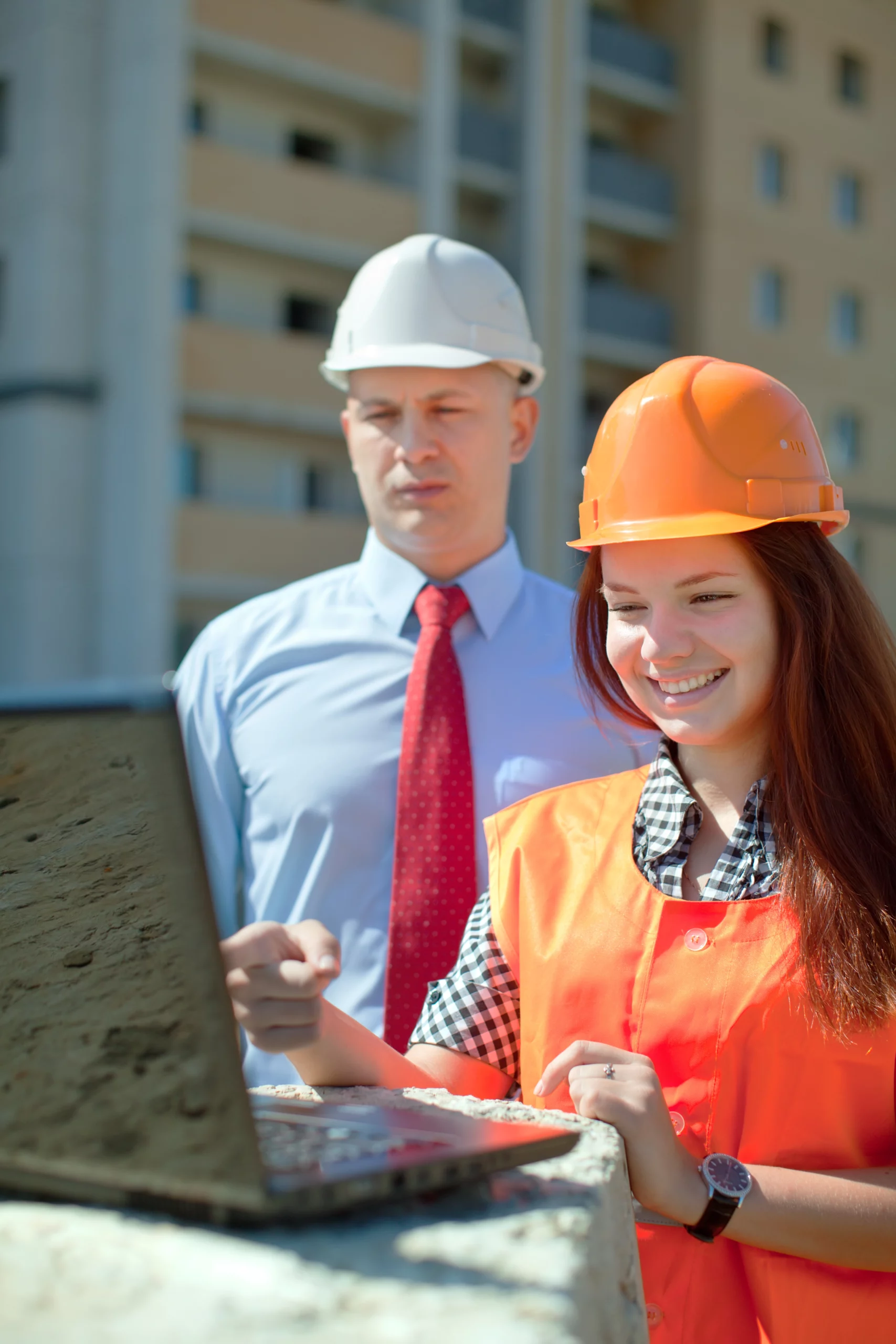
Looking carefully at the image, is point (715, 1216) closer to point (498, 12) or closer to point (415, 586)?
point (415, 586)

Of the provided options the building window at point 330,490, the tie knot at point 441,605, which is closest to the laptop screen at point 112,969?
the tie knot at point 441,605

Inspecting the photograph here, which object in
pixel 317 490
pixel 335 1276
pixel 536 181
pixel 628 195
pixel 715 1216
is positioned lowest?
pixel 715 1216

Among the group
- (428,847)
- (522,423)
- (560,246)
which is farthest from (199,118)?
(428,847)

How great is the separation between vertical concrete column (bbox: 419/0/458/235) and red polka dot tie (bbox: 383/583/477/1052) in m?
17.1

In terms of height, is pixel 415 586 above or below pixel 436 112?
below

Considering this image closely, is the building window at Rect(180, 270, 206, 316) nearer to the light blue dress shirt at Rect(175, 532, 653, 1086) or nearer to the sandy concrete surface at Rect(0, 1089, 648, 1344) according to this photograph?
the light blue dress shirt at Rect(175, 532, 653, 1086)

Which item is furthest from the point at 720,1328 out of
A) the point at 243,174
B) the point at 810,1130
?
the point at 243,174

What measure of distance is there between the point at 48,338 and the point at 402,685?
15109 millimetres

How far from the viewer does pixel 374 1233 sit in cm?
91

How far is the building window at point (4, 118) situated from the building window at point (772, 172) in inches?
514

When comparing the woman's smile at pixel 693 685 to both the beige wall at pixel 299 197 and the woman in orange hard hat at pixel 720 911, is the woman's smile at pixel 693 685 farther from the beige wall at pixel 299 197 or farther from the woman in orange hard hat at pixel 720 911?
the beige wall at pixel 299 197

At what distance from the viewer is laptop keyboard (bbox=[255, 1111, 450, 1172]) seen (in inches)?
38.1

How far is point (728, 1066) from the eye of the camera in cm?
160

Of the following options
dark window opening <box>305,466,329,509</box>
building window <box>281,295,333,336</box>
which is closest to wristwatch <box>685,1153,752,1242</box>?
dark window opening <box>305,466,329,509</box>
